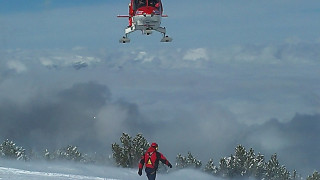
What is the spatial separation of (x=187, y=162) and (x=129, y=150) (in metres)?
42.6

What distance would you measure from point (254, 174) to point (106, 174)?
7220 cm

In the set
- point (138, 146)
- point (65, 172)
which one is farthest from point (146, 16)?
point (138, 146)

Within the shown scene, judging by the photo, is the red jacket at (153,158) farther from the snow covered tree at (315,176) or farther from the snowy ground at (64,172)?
the snow covered tree at (315,176)

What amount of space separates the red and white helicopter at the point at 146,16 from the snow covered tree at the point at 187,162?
263ft

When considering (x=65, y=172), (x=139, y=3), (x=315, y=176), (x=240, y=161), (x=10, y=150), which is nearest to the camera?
(x=65, y=172)

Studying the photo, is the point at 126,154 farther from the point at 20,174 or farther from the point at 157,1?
the point at 20,174

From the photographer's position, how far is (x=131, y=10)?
152 ft

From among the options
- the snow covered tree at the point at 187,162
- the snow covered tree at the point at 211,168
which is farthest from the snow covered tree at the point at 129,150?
the snow covered tree at the point at 187,162

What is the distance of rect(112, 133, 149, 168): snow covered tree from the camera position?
273 ft

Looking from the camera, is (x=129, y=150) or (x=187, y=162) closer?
(x=129, y=150)

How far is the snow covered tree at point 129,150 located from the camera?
83.2 m

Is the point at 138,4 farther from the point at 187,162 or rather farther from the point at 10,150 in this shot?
the point at 187,162

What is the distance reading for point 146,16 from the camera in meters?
43.7

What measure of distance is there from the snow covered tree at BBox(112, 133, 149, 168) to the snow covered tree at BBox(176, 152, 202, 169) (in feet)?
133
